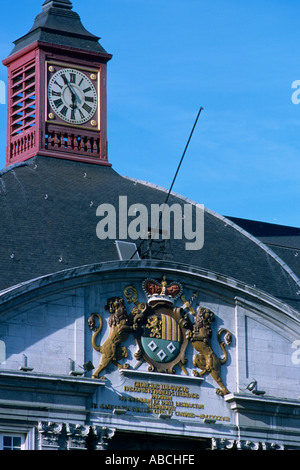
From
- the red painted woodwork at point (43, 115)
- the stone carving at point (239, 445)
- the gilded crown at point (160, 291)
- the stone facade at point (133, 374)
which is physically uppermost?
the red painted woodwork at point (43, 115)

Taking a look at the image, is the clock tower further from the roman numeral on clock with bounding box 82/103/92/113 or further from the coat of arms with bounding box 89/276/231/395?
the coat of arms with bounding box 89/276/231/395

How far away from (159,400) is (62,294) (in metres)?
6.45

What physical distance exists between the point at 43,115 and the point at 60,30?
5.06 meters

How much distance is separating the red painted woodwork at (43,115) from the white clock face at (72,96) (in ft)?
1.15

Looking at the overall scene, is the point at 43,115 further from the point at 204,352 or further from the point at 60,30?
the point at 204,352

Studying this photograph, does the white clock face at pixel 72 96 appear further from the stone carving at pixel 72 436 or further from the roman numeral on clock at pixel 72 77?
the stone carving at pixel 72 436

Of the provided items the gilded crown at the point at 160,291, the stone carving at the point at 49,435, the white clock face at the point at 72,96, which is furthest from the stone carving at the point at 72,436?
the white clock face at the point at 72,96

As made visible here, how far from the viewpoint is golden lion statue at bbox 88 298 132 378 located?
7388 cm

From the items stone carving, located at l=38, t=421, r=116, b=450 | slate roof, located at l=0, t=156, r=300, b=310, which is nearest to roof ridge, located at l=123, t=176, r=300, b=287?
slate roof, located at l=0, t=156, r=300, b=310

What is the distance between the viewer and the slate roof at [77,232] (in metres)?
75.6

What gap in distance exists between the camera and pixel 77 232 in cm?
7756

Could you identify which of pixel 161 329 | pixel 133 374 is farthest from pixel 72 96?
pixel 133 374
